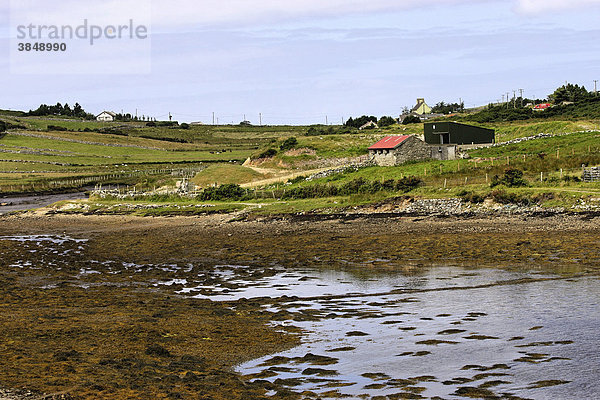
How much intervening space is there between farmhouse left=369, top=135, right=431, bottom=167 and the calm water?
145 feet

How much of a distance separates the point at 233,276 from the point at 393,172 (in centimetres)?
3844

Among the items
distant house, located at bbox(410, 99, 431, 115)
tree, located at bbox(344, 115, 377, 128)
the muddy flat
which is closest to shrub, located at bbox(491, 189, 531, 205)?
the muddy flat

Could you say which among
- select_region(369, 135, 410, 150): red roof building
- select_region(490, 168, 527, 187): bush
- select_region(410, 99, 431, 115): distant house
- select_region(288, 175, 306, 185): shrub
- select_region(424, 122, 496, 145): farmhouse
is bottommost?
select_region(288, 175, 306, 185): shrub

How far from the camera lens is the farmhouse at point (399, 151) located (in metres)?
74.2

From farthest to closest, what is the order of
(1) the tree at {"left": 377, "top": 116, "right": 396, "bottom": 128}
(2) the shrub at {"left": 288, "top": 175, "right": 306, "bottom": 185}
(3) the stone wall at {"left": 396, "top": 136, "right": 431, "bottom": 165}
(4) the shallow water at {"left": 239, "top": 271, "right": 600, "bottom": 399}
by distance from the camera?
1. (1) the tree at {"left": 377, "top": 116, "right": 396, "bottom": 128}
2. (2) the shrub at {"left": 288, "top": 175, "right": 306, "bottom": 185}
3. (3) the stone wall at {"left": 396, "top": 136, "right": 431, "bottom": 165}
4. (4) the shallow water at {"left": 239, "top": 271, "right": 600, "bottom": 399}

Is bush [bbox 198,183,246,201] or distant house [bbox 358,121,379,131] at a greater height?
distant house [bbox 358,121,379,131]

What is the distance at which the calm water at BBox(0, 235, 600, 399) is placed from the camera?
15.1 meters

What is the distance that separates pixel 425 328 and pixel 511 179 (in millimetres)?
32728

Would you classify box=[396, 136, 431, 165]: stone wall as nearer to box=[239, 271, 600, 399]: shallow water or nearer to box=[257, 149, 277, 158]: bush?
box=[257, 149, 277, 158]: bush

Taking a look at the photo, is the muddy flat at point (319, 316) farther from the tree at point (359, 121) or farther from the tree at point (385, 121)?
the tree at point (359, 121)

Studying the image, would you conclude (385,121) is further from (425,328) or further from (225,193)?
(425,328)

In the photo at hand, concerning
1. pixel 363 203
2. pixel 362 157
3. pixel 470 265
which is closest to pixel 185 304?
pixel 470 265

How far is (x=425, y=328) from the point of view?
19.9 meters

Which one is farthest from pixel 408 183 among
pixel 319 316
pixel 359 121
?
pixel 359 121
